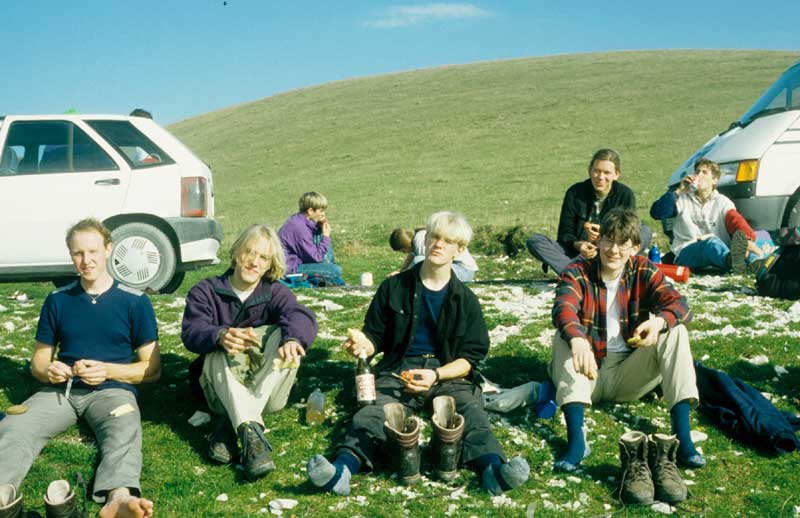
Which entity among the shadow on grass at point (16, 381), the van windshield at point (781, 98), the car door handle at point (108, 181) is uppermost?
the van windshield at point (781, 98)

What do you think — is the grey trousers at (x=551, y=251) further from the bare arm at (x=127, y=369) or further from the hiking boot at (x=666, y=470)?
the bare arm at (x=127, y=369)

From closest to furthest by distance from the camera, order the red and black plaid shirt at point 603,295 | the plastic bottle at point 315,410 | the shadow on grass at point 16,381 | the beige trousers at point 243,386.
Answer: the beige trousers at point 243,386 < the red and black plaid shirt at point 603,295 < the plastic bottle at point 315,410 < the shadow on grass at point 16,381

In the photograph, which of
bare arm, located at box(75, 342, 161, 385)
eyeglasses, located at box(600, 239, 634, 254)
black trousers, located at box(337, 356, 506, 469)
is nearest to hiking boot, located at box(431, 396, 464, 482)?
black trousers, located at box(337, 356, 506, 469)

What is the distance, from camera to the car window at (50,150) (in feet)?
32.8

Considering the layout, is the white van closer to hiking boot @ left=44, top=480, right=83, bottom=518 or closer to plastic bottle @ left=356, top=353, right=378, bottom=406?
plastic bottle @ left=356, top=353, right=378, bottom=406

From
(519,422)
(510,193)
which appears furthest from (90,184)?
(510,193)

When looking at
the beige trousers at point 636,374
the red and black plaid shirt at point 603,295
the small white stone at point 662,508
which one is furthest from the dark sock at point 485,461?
the red and black plaid shirt at point 603,295

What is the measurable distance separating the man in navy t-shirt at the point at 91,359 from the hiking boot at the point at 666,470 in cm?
322

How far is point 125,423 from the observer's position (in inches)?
189

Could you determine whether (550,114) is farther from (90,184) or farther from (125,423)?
(125,423)

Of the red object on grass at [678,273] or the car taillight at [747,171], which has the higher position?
the car taillight at [747,171]

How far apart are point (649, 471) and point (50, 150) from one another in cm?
895

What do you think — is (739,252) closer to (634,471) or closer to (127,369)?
(634,471)

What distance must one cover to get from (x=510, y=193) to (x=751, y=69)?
37.9 m
